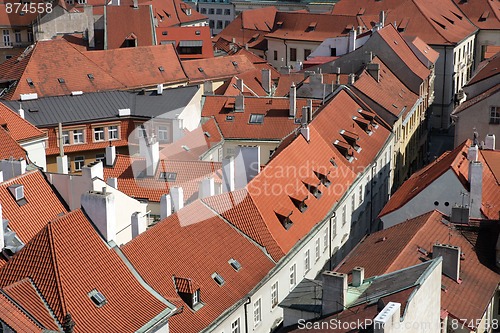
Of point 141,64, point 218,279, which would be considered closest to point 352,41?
point 141,64

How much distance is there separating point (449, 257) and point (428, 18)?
63553 mm

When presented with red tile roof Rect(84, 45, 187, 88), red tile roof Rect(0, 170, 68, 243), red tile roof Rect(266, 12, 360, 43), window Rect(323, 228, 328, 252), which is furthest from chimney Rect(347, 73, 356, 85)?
red tile roof Rect(266, 12, 360, 43)

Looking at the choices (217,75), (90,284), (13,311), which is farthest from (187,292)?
(217,75)

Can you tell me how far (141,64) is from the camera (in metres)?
79.1

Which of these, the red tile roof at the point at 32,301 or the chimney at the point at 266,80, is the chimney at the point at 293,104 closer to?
the chimney at the point at 266,80

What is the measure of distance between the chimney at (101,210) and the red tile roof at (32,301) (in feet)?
11.7

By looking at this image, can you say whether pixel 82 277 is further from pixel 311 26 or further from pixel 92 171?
pixel 311 26

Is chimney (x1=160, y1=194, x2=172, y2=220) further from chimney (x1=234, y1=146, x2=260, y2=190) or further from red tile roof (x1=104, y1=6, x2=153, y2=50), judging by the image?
red tile roof (x1=104, y1=6, x2=153, y2=50)

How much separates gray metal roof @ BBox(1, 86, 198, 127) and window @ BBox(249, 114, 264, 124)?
4593mm

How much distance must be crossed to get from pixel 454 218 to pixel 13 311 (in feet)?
72.1

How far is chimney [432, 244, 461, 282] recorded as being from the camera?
35.5m

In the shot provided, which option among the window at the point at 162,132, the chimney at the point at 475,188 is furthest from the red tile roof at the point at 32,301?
the window at the point at 162,132

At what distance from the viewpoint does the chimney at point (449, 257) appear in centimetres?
Result: 3553

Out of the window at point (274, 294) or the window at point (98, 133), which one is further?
the window at point (98, 133)
